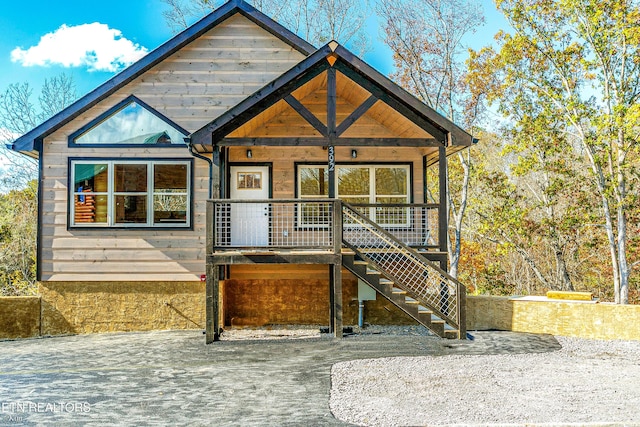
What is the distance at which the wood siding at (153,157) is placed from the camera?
12.1 meters

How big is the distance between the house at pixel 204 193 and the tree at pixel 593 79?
6079mm

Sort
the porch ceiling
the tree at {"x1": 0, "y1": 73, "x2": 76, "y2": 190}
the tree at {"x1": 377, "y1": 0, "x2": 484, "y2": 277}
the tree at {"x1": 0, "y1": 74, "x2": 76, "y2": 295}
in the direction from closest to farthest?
the porch ceiling < the tree at {"x1": 377, "y1": 0, "x2": 484, "y2": 277} < the tree at {"x1": 0, "y1": 74, "x2": 76, "y2": 295} < the tree at {"x1": 0, "y1": 73, "x2": 76, "y2": 190}

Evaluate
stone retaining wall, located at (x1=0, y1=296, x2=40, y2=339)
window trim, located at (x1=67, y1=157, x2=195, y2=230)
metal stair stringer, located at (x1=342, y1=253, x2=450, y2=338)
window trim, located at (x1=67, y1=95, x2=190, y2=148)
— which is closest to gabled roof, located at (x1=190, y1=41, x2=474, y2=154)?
window trim, located at (x1=67, y1=95, x2=190, y2=148)

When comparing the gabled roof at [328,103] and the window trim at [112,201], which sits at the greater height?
the gabled roof at [328,103]

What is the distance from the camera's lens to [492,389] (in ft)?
22.8

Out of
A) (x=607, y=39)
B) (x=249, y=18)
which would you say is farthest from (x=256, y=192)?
(x=607, y=39)

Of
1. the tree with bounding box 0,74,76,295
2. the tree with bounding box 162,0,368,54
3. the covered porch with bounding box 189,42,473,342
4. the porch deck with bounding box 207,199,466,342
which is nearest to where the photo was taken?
the porch deck with bounding box 207,199,466,342

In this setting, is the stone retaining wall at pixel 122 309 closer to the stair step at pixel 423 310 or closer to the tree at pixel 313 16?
the stair step at pixel 423 310

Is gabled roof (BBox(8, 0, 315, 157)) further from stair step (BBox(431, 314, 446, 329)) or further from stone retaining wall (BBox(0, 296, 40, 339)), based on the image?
stair step (BBox(431, 314, 446, 329))

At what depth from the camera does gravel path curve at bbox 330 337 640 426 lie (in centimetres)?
582

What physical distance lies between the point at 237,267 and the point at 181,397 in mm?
5839

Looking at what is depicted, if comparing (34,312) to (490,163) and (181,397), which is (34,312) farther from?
(490,163)

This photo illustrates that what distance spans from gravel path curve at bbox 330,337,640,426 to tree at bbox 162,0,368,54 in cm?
1854

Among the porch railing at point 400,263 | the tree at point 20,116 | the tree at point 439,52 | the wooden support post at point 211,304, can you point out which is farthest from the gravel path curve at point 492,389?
the tree at point 20,116
